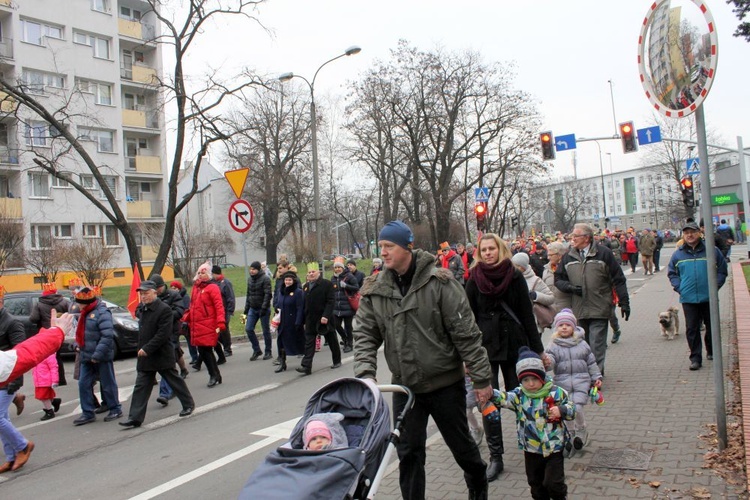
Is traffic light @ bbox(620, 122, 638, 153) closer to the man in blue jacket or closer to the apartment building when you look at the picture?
the man in blue jacket

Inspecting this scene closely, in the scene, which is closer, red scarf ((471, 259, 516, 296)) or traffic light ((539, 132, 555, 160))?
red scarf ((471, 259, 516, 296))

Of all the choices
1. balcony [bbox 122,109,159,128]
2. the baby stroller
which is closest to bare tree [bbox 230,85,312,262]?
balcony [bbox 122,109,159,128]

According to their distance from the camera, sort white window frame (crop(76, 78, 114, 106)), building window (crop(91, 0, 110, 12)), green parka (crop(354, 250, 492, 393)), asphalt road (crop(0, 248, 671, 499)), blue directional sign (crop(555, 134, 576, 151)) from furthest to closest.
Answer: building window (crop(91, 0, 110, 12))
white window frame (crop(76, 78, 114, 106))
blue directional sign (crop(555, 134, 576, 151))
asphalt road (crop(0, 248, 671, 499))
green parka (crop(354, 250, 492, 393))

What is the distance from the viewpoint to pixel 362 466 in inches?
122

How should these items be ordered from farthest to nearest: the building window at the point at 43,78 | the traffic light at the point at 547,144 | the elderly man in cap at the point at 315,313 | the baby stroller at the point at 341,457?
the building window at the point at 43,78
the traffic light at the point at 547,144
the elderly man in cap at the point at 315,313
the baby stroller at the point at 341,457

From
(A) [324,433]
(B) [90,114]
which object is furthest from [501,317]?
(B) [90,114]

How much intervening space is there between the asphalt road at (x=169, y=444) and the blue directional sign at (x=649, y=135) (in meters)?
20.1

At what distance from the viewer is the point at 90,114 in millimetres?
34875

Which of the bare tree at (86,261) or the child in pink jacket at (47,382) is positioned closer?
the child in pink jacket at (47,382)

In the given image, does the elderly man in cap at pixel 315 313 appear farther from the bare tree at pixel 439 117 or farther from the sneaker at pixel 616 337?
the bare tree at pixel 439 117

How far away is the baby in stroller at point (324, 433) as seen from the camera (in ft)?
10.7

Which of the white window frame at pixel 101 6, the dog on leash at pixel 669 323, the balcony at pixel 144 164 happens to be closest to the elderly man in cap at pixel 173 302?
the dog on leash at pixel 669 323

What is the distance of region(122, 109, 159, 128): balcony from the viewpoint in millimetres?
43534

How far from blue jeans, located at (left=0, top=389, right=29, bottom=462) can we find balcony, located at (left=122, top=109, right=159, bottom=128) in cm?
4050
